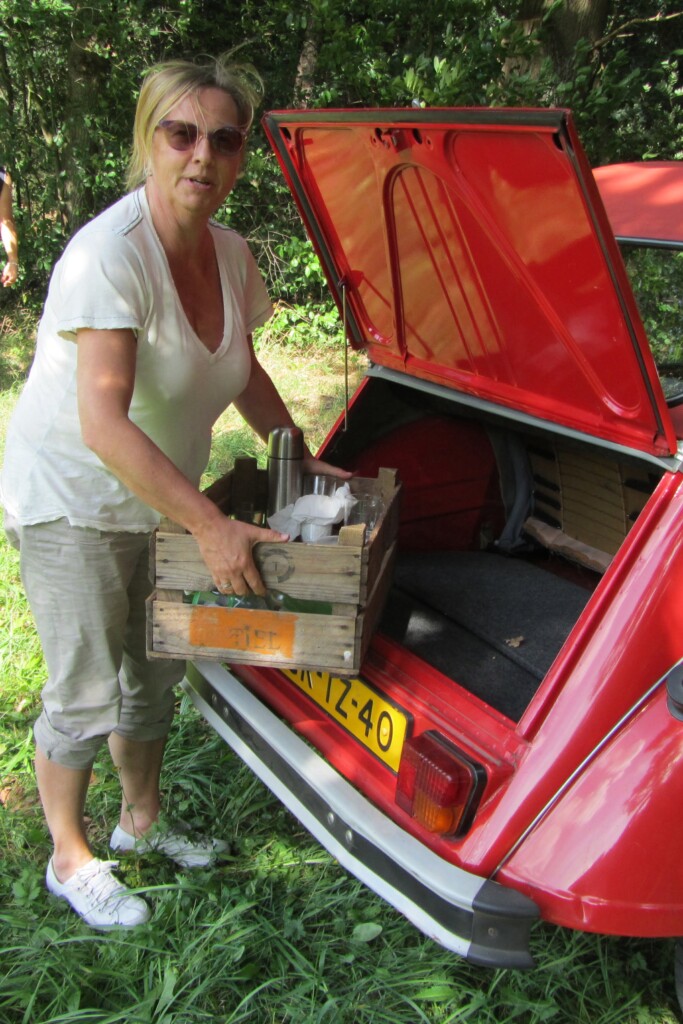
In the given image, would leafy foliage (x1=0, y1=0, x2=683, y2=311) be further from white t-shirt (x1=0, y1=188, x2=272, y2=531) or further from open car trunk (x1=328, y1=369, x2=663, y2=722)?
white t-shirt (x1=0, y1=188, x2=272, y2=531)

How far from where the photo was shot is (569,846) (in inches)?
67.2

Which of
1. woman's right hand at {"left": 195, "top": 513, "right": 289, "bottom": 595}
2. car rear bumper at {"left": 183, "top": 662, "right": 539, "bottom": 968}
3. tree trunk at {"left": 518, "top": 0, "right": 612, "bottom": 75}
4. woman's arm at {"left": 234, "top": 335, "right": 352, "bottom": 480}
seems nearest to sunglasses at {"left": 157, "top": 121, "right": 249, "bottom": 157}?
woman's arm at {"left": 234, "top": 335, "right": 352, "bottom": 480}

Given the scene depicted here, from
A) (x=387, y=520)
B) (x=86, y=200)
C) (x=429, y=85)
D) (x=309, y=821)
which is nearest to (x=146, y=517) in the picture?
(x=387, y=520)

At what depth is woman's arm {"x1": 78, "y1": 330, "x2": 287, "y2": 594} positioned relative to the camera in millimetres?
1812

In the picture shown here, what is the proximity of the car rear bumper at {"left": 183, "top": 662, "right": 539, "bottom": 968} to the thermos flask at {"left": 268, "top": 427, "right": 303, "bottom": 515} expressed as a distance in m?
0.52

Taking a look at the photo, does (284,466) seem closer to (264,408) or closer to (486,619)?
(264,408)

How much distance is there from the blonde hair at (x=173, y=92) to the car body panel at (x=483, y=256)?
0.26 m

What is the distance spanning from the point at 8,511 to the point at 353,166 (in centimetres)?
130

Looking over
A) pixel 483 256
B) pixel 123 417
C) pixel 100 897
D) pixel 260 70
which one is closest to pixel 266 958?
pixel 100 897

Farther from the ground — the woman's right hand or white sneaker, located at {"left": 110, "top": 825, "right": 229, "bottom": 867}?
the woman's right hand

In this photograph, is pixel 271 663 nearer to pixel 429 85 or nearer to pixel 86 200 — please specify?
pixel 429 85

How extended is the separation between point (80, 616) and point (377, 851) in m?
0.87

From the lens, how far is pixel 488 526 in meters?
3.51

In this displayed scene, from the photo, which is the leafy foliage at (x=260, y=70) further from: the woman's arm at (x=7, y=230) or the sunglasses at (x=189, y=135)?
the sunglasses at (x=189, y=135)
